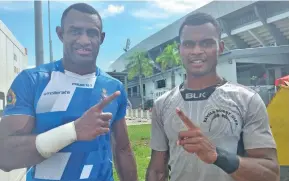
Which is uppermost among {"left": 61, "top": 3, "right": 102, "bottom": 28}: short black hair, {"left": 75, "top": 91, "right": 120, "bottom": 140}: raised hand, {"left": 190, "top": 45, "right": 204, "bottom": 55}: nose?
{"left": 61, "top": 3, "right": 102, "bottom": 28}: short black hair

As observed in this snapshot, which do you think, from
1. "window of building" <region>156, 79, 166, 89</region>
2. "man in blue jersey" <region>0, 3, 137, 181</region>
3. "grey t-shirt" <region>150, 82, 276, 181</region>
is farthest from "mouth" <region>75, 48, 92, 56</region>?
"window of building" <region>156, 79, 166, 89</region>

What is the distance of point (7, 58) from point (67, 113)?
2852mm

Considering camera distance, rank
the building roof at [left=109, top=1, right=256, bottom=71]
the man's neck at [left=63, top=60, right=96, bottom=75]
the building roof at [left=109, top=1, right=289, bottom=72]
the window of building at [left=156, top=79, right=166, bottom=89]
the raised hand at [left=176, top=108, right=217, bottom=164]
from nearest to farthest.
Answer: the raised hand at [left=176, top=108, right=217, bottom=164]
the man's neck at [left=63, top=60, right=96, bottom=75]
the building roof at [left=109, top=1, right=289, bottom=72]
the building roof at [left=109, top=1, right=256, bottom=71]
the window of building at [left=156, top=79, right=166, bottom=89]

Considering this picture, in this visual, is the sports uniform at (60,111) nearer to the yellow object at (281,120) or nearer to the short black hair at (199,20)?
the short black hair at (199,20)

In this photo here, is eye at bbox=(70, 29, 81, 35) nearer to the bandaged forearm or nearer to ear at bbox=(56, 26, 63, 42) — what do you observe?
ear at bbox=(56, 26, 63, 42)

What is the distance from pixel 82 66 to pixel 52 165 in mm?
857

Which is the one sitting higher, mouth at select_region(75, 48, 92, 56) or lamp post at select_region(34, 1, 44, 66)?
lamp post at select_region(34, 1, 44, 66)

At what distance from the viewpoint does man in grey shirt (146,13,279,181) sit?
7.41 ft

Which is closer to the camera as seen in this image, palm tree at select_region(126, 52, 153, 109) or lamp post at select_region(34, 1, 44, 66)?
lamp post at select_region(34, 1, 44, 66)

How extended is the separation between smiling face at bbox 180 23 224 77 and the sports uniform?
0.83 metres

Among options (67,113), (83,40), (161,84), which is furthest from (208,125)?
(161,84)

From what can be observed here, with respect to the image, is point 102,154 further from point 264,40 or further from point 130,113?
Answer: point 264,40

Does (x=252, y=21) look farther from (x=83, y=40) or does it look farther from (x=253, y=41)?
(x=83, y=40)

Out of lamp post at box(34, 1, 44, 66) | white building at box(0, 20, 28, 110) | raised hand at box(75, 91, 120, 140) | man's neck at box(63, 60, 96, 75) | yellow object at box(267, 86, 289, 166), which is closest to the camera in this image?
raised hand at box(75, 91, 120, 140)
